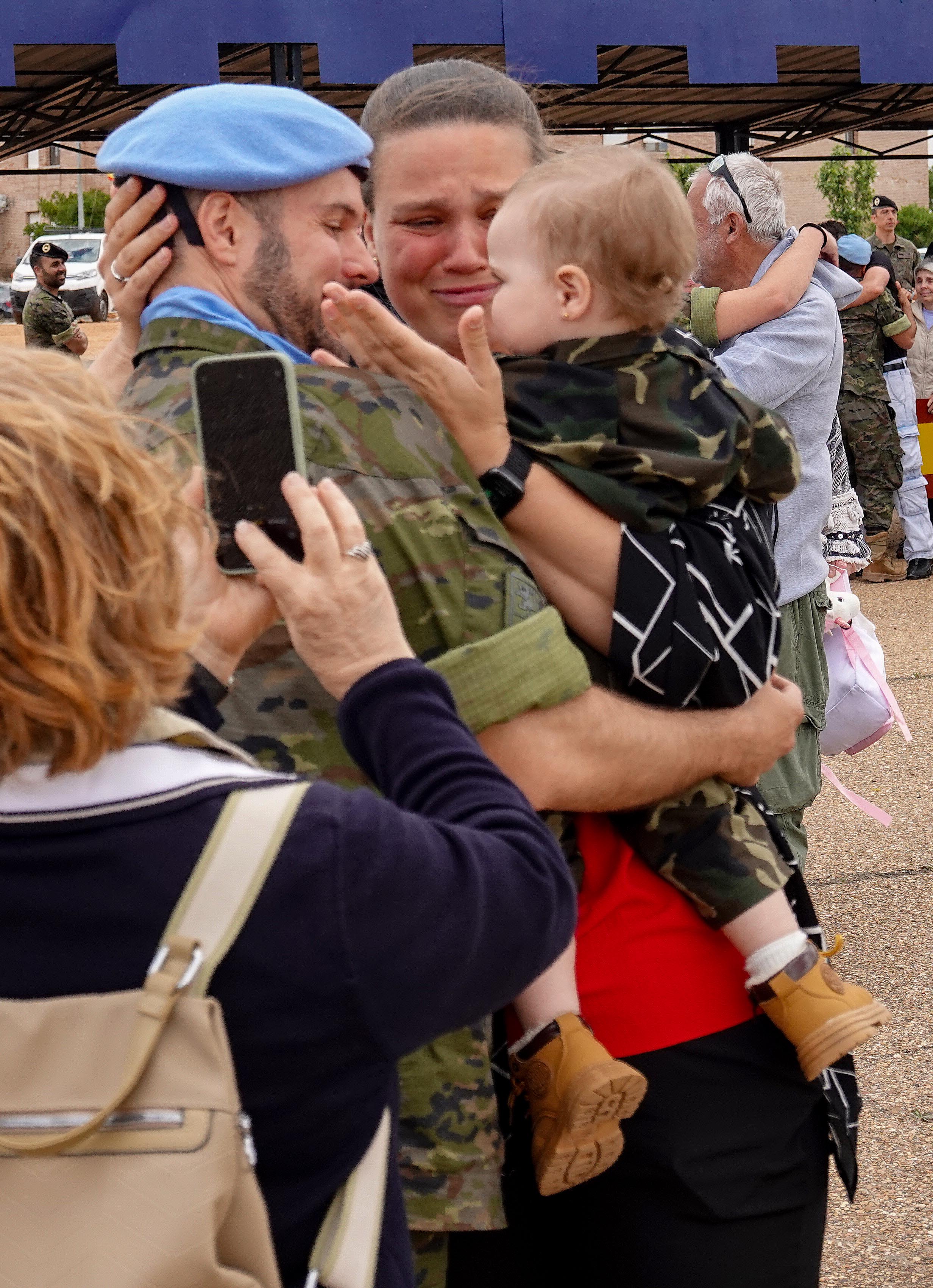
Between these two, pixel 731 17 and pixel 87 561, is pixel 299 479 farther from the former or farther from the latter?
pixel 731 17

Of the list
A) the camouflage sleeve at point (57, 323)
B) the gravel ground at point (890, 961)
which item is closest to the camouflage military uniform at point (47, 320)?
the camouflage sleeve at point (57, 323)

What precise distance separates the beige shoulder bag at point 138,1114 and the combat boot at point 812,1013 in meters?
0.88

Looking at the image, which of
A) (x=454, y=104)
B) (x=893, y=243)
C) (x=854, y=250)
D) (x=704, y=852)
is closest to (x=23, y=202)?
(x=893, y=243)

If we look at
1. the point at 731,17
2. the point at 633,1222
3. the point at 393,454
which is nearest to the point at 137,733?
the point at 393,454

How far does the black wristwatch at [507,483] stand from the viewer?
166 centimetres

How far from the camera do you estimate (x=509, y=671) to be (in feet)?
4.80

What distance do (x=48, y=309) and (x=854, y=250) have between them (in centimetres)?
686

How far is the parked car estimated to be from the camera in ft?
91.7

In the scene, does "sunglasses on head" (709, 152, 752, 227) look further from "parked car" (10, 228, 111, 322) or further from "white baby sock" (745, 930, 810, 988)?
"parked car" (10, 228, 111, 322)

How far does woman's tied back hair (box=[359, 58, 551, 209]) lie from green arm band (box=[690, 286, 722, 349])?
91.3 inches

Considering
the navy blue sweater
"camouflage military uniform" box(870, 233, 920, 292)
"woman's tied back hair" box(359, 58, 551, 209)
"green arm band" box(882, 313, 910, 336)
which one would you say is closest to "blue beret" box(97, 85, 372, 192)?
"woman's tied back hair" box(359, 58, 551, 209)

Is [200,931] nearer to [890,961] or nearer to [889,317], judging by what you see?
[890,961]

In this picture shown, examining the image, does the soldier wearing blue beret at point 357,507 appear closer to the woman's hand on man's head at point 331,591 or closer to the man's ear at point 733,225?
the woman's hand on man's head at point 331,591

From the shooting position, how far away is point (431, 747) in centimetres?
121
